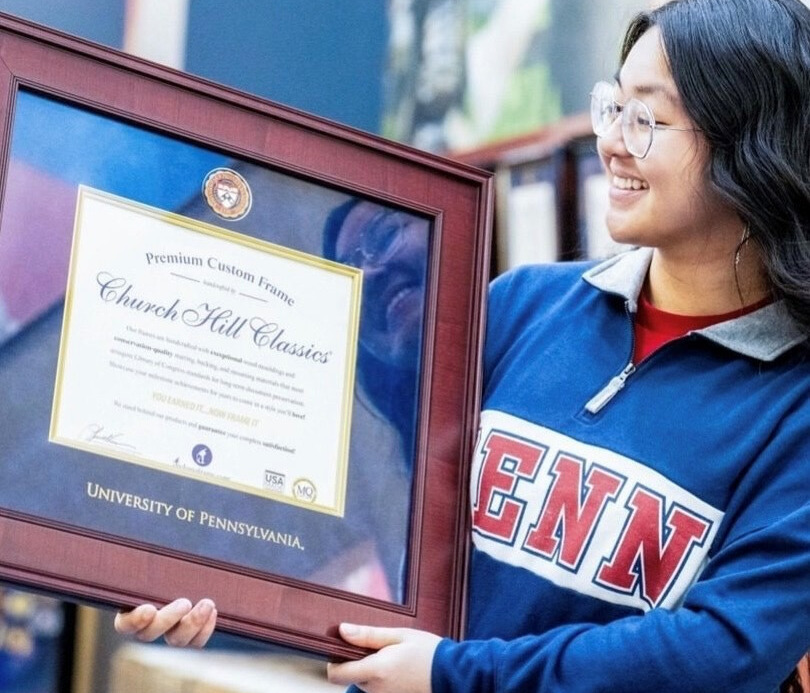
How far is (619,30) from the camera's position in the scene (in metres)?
3.31

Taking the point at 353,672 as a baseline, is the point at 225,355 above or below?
above

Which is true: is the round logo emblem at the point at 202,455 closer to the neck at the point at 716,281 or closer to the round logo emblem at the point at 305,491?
the round logo emblem at the point at 305,491

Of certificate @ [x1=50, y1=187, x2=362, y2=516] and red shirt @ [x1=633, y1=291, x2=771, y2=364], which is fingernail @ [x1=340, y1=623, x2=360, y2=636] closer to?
certificate @ [x1=50, y1=187, x2=362, y2=516]

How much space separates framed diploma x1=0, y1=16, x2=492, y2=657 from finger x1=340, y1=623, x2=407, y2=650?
0.05 ft

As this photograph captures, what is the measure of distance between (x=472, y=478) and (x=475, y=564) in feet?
0.31

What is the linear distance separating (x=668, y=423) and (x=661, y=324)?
15 cm

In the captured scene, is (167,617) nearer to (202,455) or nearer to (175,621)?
(175,621)

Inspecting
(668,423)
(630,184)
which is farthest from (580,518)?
(630,184)

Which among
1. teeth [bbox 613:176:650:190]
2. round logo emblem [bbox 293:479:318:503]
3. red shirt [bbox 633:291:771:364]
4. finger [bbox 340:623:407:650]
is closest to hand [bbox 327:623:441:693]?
finger [bbox 340:623:407:650]

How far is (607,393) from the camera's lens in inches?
69.6

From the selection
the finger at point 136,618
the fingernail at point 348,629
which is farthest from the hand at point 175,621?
the fingernail at point 348,629

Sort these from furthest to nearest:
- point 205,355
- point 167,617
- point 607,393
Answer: point 607,393 → point 205,355 → point 167,617

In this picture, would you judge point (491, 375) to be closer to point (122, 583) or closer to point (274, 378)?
point (274, 378)
